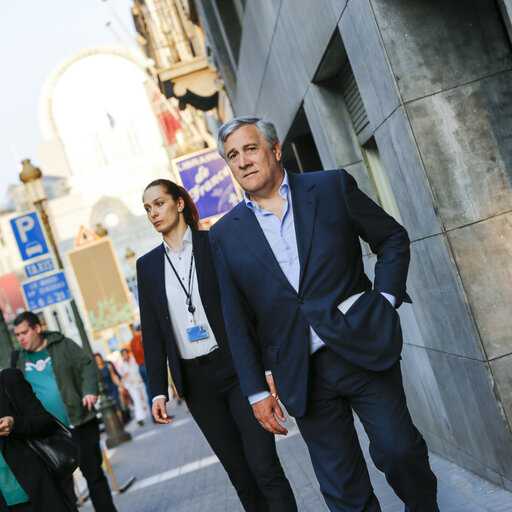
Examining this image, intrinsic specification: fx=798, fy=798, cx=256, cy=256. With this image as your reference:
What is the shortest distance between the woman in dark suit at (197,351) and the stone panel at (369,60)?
1369 mm

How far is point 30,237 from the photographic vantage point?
15.2 m

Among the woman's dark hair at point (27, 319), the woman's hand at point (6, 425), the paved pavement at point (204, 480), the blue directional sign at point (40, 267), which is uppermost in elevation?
the blue directional sign at point (40, 267)

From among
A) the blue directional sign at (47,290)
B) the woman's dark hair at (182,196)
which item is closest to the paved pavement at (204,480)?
the woman's dark hair at (182,196)

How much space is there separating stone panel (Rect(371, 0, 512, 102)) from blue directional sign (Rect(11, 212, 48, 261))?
11574mm

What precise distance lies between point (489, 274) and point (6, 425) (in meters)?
2.85

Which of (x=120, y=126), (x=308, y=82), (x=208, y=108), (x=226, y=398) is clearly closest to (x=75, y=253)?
(x=208, y=108)

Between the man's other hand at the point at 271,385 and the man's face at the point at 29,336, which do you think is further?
the man's face at the point at 29,336

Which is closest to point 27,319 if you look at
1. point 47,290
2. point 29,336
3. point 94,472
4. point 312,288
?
point 29,336

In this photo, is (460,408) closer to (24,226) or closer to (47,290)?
(24,226)

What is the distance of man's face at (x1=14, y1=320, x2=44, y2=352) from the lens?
668 cm

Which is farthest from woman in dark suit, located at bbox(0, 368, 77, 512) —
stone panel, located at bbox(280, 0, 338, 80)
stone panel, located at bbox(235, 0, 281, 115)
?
stone panel, located at bbox(235, 0, 281, 115)

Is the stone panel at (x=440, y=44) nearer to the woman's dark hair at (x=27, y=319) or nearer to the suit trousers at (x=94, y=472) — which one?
the woman's dark hair at (x=27, y=319)

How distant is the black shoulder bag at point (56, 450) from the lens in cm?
482

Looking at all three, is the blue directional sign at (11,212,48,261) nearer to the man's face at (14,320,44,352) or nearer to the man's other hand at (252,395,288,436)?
the man's face at (14,320,44,352)
